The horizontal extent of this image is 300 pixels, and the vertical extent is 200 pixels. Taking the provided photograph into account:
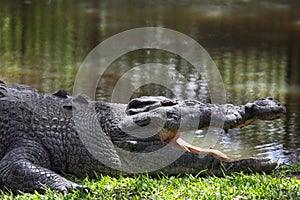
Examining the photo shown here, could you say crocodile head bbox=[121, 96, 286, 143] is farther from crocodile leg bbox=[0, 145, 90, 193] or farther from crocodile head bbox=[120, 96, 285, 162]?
crocodile leg bbox=[0, 145, 90, 193]

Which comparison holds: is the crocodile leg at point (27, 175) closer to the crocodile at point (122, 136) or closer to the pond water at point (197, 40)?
the crocodile at point (122, 136)

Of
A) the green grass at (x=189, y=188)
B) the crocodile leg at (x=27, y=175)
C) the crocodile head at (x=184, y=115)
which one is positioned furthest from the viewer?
the crocodile head at (x=184, y=115)

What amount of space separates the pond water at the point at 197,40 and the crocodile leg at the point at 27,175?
1.91 metres

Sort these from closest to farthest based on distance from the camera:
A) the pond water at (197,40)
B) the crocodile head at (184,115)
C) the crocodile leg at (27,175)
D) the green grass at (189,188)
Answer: the green grass at (189,188) < the crocodile leg at (27,175) < the crocodile head at (184,115) < the pond water at (197,40)

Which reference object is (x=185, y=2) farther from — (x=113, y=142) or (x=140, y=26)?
(x=113, y=142)

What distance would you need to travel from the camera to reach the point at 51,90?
8008mm

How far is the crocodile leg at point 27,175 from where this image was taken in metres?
4.54

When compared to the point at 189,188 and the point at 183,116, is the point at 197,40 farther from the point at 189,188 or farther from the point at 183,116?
the point at 189,188

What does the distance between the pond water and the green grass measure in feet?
3.65

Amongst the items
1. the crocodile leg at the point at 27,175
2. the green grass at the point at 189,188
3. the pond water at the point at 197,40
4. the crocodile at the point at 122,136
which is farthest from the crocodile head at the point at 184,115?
the pond water at the point at 197,40

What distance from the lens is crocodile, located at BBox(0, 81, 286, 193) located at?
484cm

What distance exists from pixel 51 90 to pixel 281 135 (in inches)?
117

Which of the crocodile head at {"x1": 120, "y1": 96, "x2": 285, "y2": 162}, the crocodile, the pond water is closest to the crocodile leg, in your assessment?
the crocodile

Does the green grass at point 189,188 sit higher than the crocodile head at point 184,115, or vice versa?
the crocodile head at point 184,115
